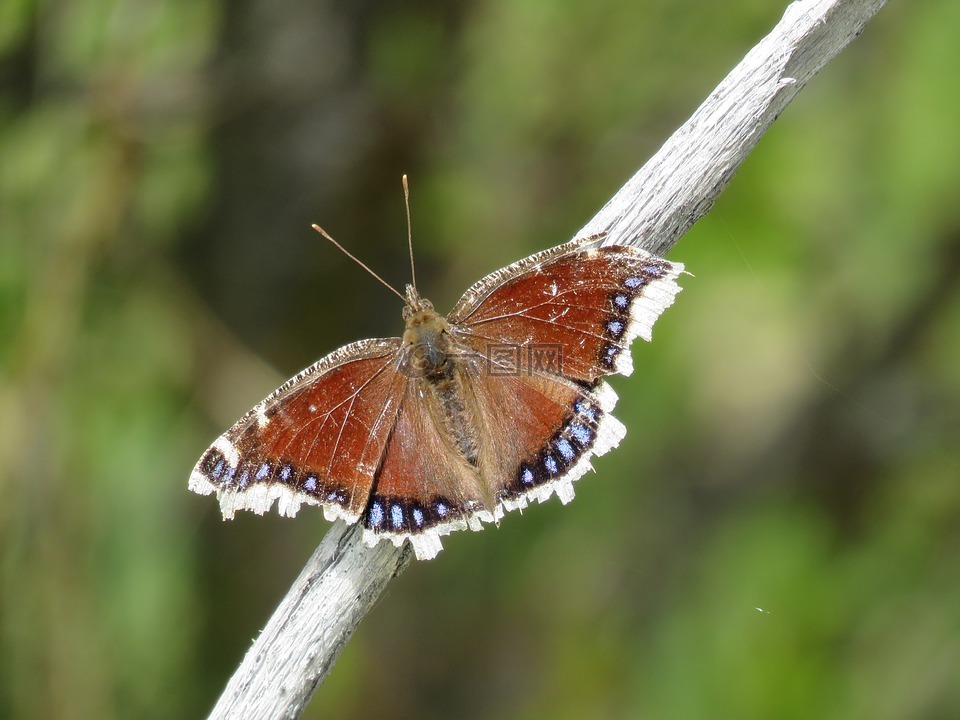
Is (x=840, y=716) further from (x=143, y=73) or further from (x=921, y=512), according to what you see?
(x=143, y=73)

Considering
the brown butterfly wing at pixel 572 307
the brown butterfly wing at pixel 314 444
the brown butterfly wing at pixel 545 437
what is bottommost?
the brown butterfly wing at pixel 314 444

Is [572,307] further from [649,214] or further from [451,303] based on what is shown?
[451,303]

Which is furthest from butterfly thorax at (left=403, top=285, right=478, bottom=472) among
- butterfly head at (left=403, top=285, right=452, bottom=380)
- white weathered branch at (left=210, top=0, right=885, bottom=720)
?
white weathered branch at (left=210, top=0, right=885, bottom=720)

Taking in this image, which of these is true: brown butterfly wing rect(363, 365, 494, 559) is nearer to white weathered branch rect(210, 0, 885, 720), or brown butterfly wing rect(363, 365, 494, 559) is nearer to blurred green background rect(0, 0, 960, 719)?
white weathered branch rect(210, 0, 885, 720)

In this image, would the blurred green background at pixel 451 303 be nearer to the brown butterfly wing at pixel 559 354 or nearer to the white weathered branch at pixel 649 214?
the brown butterfly wing at pixel 559 354

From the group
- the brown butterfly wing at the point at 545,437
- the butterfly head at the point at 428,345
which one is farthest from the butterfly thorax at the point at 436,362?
the brown butterfly wing at the point at 545,437

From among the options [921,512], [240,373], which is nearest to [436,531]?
[240,373]
